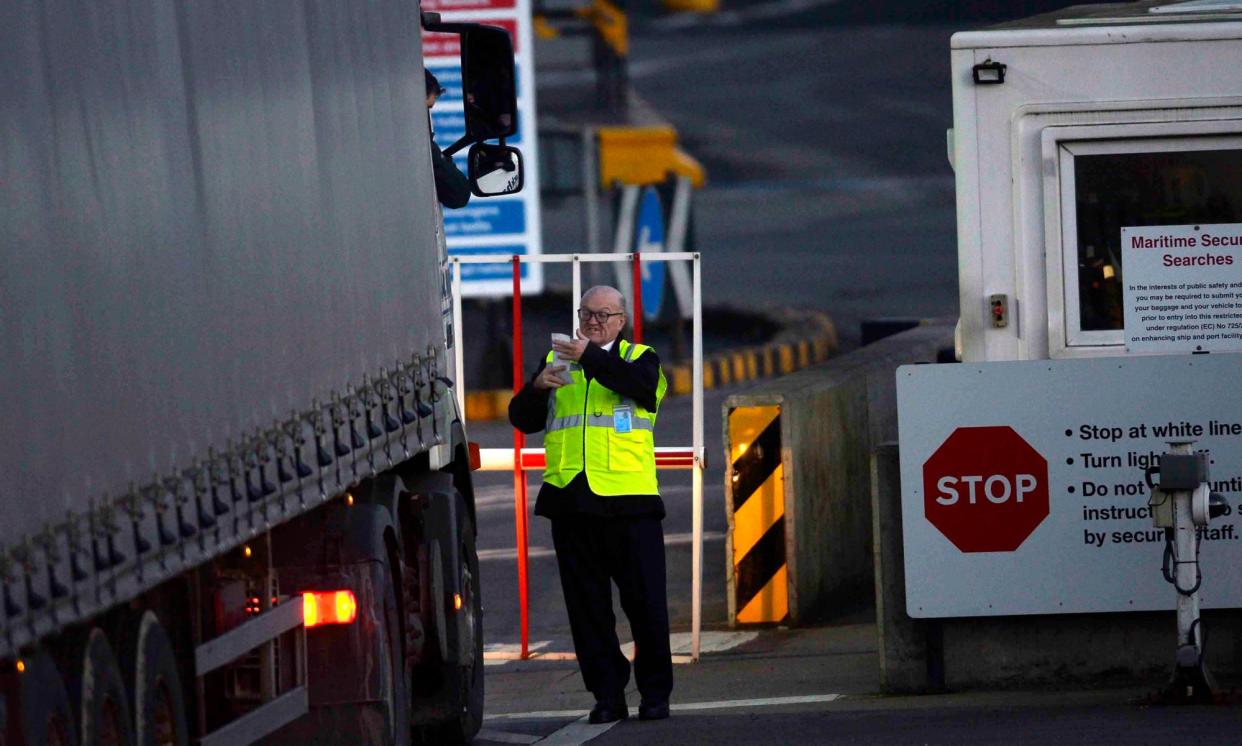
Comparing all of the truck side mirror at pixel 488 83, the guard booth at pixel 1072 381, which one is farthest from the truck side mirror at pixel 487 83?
the guard booth at pixel 1072 381

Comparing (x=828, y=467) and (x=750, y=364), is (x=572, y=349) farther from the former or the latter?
(x=750, y=364)

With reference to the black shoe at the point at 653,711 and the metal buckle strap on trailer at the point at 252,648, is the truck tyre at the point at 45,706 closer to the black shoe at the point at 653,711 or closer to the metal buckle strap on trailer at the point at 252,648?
the metal buckle strap on trailer at the point at 252,648

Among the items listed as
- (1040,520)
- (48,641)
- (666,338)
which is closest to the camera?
(48,641)

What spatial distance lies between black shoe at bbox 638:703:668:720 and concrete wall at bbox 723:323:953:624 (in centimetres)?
232

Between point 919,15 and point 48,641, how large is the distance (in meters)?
47.9

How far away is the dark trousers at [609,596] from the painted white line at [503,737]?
364 mm

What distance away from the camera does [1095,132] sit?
10000 mm

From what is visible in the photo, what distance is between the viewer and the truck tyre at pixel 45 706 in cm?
526

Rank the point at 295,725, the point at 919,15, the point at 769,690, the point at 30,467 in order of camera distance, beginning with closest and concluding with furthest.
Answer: the point at 30,467 → the point at 295,725 → the point at 769,690 → the point at 919,15

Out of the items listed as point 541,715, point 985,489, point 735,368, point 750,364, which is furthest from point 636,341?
point 750,364

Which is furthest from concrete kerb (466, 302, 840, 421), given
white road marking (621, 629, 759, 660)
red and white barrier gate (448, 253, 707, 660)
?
red and white barrier gate (448, 253, 707, 660)

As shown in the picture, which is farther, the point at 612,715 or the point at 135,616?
the point at 612,715

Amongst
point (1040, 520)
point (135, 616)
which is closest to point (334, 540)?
point (135, 616)

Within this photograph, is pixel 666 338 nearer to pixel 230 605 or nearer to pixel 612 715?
pixel 612 715
